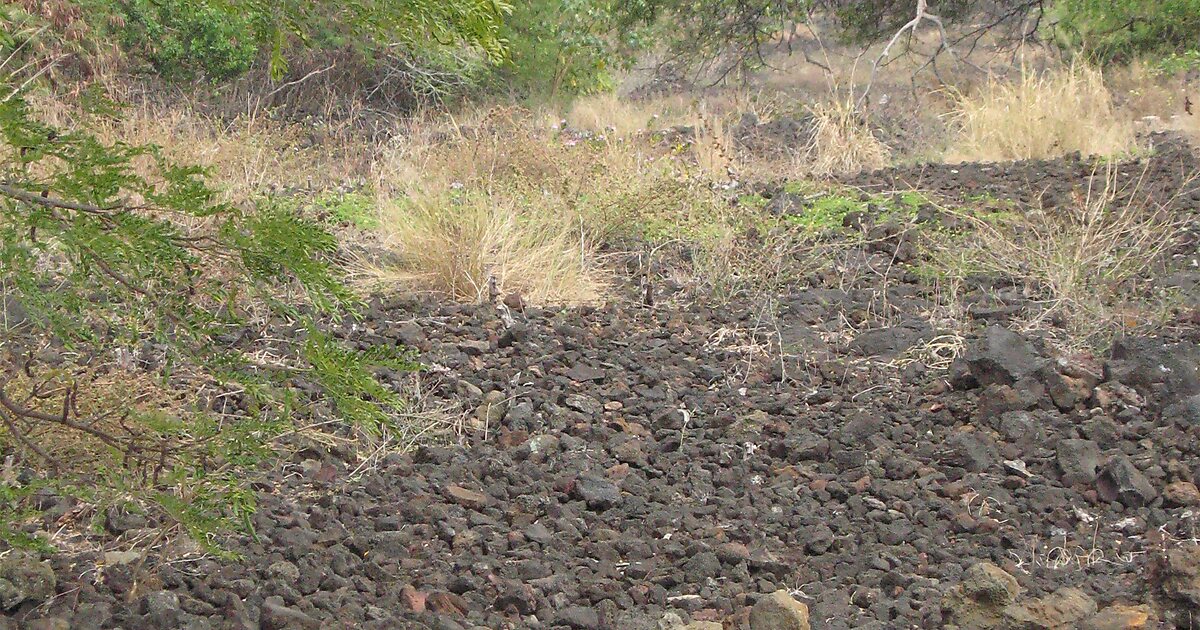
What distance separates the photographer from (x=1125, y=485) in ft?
11.1

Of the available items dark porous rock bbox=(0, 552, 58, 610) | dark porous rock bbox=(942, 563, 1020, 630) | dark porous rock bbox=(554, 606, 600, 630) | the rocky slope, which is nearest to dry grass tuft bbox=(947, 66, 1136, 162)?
the rocky slope

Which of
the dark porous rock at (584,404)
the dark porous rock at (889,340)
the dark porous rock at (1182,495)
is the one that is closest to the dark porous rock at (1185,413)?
the dark porous rock at (1182,495)

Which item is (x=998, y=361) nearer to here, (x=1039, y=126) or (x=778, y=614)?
(x=778, y=614)

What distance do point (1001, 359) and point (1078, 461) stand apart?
69 cm

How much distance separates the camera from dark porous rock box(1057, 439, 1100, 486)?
3.54 m

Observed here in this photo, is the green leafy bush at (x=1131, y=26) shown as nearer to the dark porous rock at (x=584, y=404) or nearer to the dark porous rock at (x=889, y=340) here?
the dark porous rock at (x=889, y=340)

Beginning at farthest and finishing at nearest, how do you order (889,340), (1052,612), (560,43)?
(560,43) → (889,340) → (1052,612)

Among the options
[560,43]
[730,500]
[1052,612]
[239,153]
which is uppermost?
[1052,612]

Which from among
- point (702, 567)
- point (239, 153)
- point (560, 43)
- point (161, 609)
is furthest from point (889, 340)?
point (560, 43)

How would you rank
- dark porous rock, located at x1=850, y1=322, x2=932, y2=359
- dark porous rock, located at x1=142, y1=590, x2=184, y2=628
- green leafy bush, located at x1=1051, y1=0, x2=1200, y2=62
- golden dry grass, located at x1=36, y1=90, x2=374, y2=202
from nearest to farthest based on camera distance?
dark porous rock, located at x1=142, y1=590, x2=184, y2=628, dark porous rock, located at x1=850, y1=322, x2=932, y2=359, golden dry grass, located at x1=36, y1=90, x2=374, y2=202, green leafy bush, located at x1=1051, y1=0, x2=1200, y2=62

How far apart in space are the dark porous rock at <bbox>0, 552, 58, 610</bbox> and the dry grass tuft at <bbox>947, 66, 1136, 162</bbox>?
7.22m

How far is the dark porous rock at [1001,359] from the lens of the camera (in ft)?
13.6

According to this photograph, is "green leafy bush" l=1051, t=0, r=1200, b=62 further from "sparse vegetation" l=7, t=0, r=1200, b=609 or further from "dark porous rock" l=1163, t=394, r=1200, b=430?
"dark porous rock" l=1163, t=394, r=1200, b=430

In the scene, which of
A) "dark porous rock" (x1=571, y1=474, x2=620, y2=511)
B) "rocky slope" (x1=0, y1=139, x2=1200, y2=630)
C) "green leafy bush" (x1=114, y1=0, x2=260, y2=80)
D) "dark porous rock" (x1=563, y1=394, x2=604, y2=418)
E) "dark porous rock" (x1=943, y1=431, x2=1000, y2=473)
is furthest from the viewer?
"green leafy bush" (x1=114, y1=0, x2=260, y2=80)
